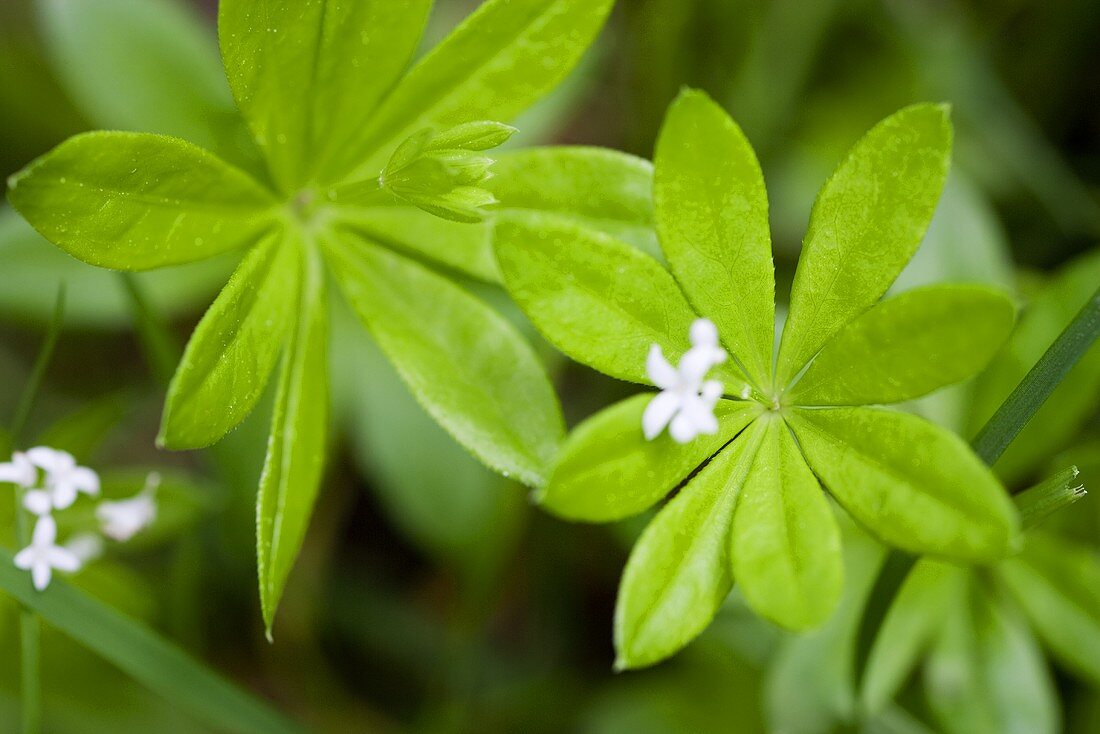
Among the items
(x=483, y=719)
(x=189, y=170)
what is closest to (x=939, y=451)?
(x=189, y=170)

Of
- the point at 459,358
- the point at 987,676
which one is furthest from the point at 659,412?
the point at 987,676

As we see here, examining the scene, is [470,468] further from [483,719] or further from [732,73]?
[732,73]

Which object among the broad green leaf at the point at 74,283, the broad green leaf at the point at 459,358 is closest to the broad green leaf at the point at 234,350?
the broad green leaf at the point at 459,358

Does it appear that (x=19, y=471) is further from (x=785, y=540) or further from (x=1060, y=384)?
(x=1060, y=384)

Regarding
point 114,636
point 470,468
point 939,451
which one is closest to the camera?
point 939,451

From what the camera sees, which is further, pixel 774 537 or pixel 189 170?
pixel 189 170

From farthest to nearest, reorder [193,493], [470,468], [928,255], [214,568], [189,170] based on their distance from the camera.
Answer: [214,568]
[470,468]
[928,255]
[193,493]
[189,170]

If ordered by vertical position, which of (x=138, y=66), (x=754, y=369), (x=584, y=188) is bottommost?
(x=754, y=369)
